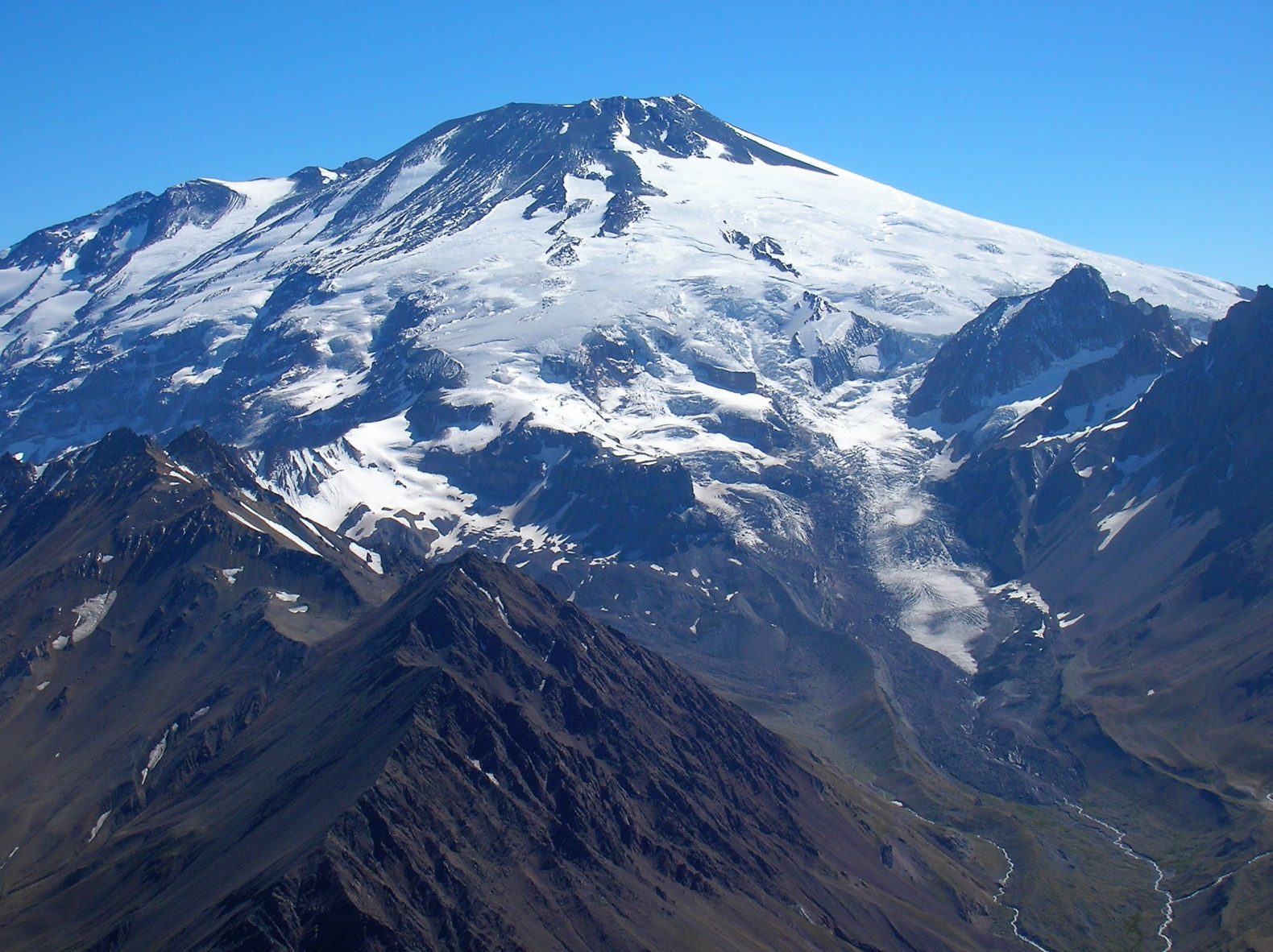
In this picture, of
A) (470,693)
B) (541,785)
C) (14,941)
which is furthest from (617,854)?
(14,941)

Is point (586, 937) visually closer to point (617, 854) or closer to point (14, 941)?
point (617, 854)

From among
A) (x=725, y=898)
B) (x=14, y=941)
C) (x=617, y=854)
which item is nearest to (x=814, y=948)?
(x=725, y=898)

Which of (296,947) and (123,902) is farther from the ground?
(123,902)

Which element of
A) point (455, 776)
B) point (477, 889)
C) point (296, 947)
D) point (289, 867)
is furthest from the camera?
point (455, 776)

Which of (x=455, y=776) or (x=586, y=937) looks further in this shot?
(x=455, y=776)

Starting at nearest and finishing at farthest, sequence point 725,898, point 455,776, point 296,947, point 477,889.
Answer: point 296,947, point 477,889, point 455,776, point 725,898

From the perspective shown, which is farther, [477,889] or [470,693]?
[470,693]

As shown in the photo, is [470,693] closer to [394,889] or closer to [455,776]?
[455,776]

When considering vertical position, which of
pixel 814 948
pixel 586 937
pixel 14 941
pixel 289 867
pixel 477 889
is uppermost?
pixel 14 941

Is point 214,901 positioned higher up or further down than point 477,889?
higher up
